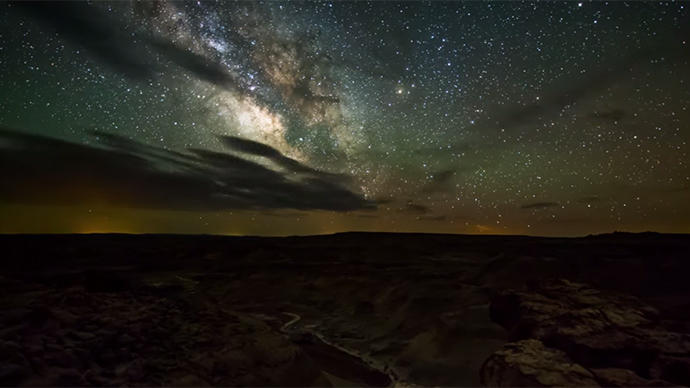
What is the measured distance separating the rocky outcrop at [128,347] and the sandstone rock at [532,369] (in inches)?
111

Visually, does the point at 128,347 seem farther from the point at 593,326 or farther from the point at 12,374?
the point at 593,326

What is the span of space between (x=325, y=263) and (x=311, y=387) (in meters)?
16.1

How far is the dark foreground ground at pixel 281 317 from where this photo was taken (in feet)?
18.2

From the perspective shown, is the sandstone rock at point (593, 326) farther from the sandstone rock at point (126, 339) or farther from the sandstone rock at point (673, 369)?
the sandstone rock at point (126, 339)

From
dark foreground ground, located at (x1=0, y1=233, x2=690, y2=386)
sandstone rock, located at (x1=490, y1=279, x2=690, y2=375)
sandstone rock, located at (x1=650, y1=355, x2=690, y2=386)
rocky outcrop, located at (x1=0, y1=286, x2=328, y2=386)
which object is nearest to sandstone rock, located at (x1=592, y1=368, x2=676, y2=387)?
sandstone rock, located at (x1=650, y1=355, x2=690, y2=386)

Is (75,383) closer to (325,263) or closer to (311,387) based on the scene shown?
(311,387)

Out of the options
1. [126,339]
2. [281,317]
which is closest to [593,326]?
[281,317]

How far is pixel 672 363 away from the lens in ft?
18.7

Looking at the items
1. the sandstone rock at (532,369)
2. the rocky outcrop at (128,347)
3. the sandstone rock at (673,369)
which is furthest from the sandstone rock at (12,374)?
the sandstone rock at (673,369)

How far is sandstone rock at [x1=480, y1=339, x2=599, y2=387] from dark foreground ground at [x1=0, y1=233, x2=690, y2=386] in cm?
87

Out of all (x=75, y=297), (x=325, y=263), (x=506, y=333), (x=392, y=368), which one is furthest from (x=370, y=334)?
(x=325, y=263)

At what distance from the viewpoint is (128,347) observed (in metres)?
5.89

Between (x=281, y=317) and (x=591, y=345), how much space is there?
759 centimetres

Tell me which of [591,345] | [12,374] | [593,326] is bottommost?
[12,374]
